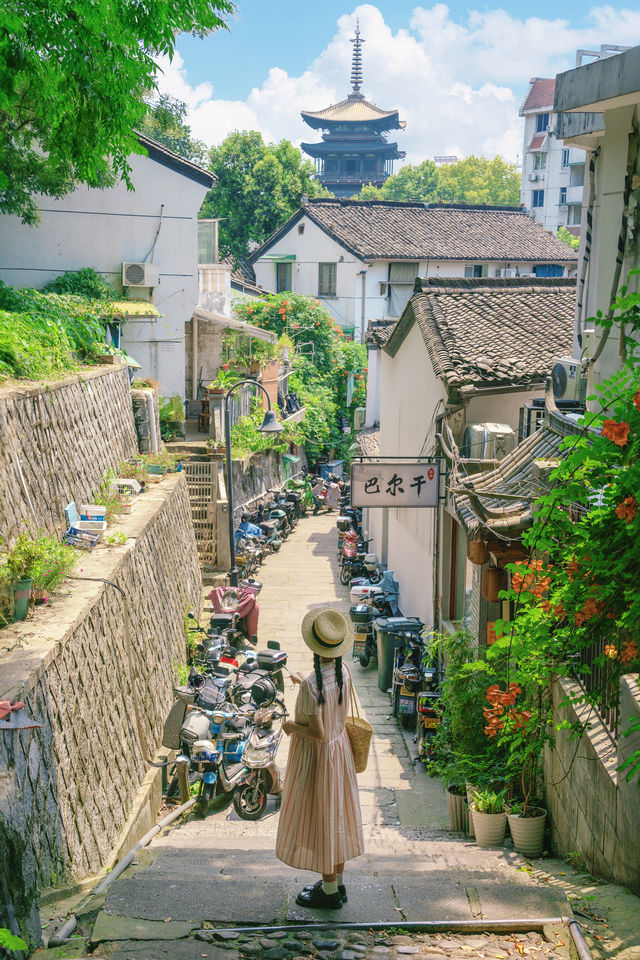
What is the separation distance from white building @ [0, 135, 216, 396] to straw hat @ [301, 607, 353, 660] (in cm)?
1797

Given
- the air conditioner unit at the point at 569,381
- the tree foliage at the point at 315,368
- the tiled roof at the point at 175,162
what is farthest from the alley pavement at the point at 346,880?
the tree foliage at the point at 315,368

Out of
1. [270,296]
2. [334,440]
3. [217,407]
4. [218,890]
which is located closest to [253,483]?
[217,407]

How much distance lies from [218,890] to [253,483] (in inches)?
779

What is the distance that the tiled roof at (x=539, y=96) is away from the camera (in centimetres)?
6475

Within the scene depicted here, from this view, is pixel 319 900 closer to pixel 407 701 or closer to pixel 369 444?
pixel 407 701

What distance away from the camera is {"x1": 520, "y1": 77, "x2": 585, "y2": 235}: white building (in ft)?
210

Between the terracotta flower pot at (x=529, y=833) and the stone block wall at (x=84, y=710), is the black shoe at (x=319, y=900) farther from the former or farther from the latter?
the terracotta flower pot at (x=529, y=833)

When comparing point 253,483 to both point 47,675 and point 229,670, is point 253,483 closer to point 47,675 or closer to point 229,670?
point 229,670

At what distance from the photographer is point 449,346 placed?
13.9 m

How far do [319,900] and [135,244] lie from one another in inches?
797

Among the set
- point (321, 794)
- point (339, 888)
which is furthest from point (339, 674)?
point (339, 888)

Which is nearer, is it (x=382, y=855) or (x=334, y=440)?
(x=382, y=855)

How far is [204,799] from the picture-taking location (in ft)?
32.8

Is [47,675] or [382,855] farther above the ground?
[47,675]
